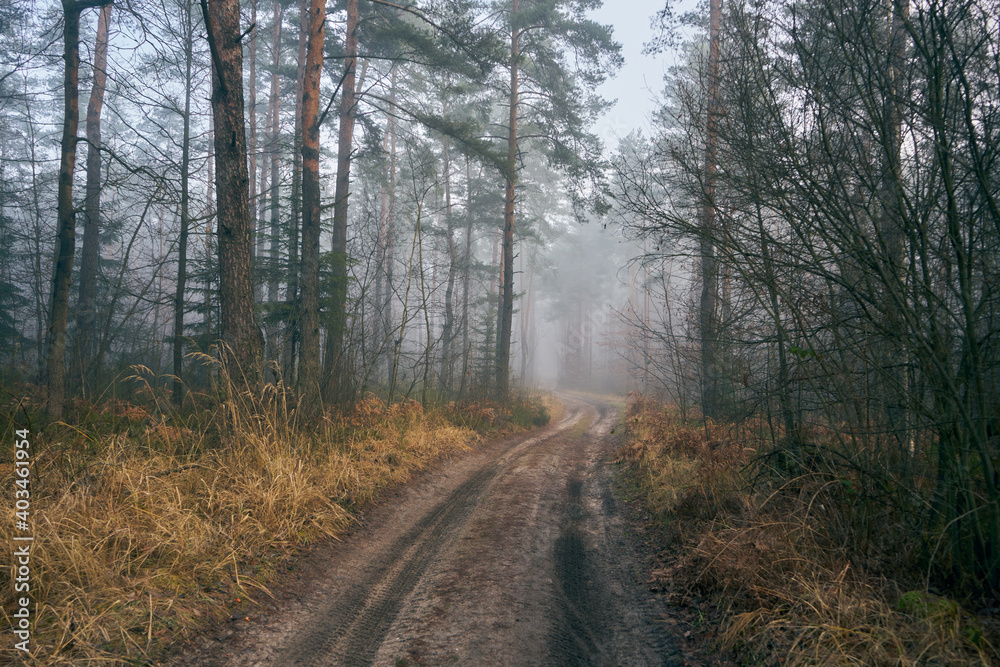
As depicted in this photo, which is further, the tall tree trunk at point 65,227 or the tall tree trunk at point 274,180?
the tall tree trunk at point 274,180

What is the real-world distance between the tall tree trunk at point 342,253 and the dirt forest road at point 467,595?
3.29 metres

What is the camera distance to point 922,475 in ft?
12.4

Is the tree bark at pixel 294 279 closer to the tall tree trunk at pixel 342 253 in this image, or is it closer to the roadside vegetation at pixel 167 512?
the tall tree trunk at pixel 342 253

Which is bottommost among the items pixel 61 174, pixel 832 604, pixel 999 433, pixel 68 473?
pixel 832 604

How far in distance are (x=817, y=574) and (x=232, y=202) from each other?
6900mm

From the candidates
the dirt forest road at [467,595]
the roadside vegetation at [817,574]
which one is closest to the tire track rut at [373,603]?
the dirt forest road at [467,595]

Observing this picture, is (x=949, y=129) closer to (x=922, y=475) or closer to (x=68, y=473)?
(x=922, y=475)

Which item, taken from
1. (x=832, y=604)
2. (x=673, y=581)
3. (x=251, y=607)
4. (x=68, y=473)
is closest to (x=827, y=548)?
(x=832, y=604)

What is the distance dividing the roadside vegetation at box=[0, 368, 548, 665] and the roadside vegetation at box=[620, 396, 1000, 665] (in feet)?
11.0

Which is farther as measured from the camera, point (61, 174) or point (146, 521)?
point (61, 174)

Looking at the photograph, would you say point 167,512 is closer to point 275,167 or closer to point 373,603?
point 373,603

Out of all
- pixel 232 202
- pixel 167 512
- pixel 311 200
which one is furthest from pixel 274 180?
pixel 167 512

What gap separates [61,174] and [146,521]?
567cm

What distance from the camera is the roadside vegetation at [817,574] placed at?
2.67 m
